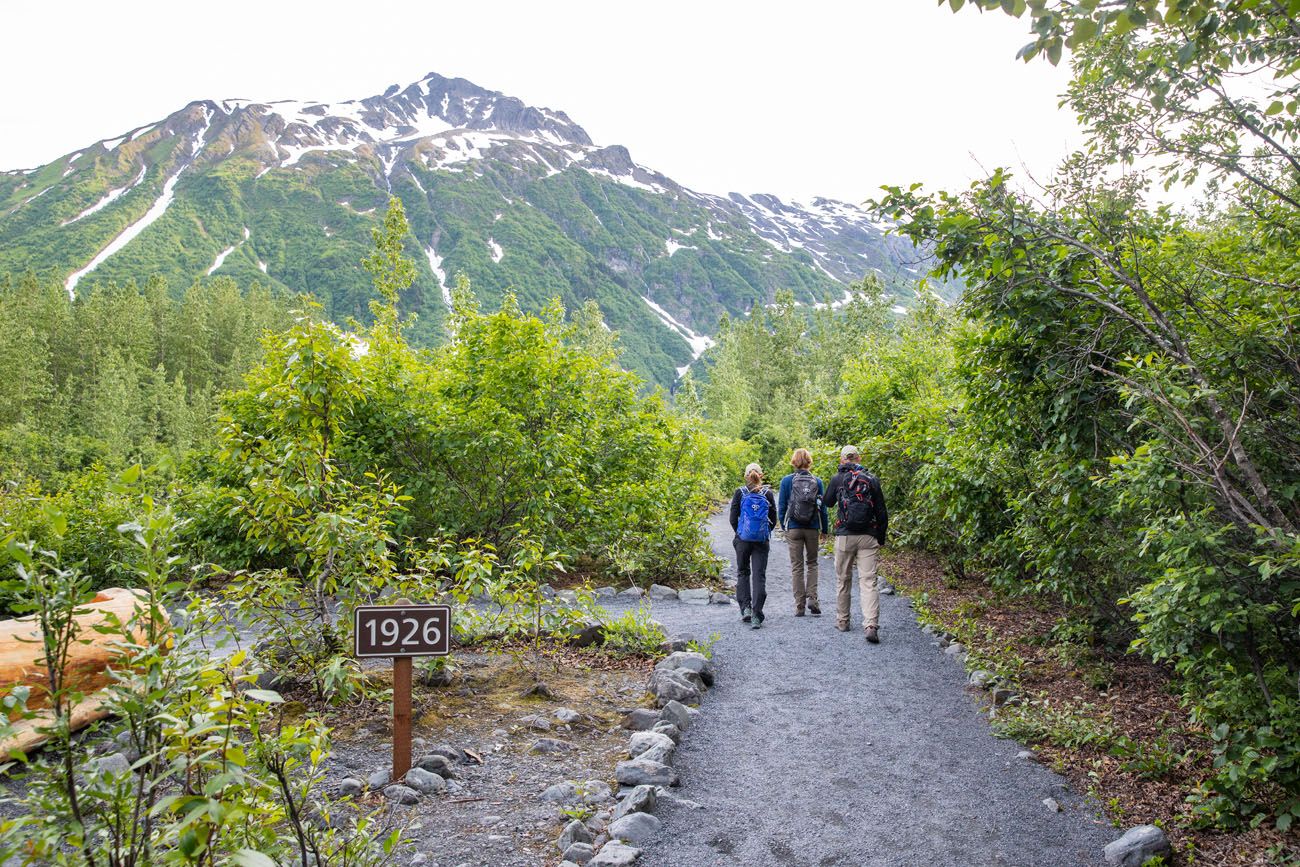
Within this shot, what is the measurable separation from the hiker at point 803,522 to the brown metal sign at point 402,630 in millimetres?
5816

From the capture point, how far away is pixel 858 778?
5180 millimetres

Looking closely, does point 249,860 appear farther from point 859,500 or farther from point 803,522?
point 803,522

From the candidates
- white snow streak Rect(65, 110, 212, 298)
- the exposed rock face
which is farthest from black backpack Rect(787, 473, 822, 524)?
white snow streak Rect(65, 110, 212, 298)

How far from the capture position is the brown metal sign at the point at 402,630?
4.72m

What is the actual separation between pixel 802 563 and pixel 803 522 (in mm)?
730

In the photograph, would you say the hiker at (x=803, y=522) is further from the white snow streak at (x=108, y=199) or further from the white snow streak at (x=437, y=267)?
the white snow streak at (x=108, y=199)

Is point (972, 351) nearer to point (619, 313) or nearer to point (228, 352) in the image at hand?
point (228, 352)

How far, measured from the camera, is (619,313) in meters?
191

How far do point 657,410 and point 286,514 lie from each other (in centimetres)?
1065

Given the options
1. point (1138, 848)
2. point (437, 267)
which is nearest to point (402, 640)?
point (1138, 848)

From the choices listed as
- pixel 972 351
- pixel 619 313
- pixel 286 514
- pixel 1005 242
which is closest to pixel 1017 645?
pixel 972 351

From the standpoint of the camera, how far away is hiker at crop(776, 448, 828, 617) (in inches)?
390

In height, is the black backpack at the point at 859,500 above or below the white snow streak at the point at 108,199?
below

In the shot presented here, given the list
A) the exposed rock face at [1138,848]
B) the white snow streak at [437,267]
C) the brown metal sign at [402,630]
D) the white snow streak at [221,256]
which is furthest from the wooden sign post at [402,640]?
the white snow streak at [437,267]
